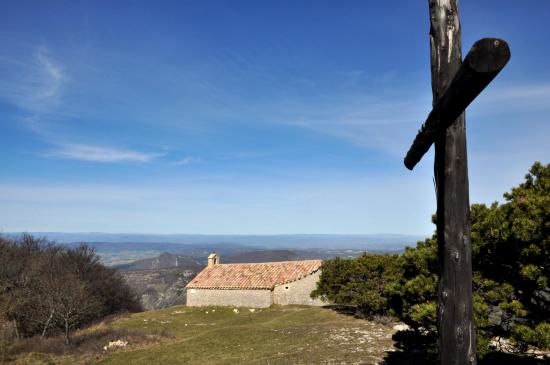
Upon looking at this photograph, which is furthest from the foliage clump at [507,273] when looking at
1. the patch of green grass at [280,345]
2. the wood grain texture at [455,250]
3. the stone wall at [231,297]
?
the stone wall at [231,297]

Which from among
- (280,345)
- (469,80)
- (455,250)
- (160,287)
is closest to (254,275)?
(280,345)

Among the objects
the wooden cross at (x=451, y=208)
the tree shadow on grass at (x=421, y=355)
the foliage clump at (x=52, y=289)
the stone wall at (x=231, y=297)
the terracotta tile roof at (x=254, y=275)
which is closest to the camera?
the wooden cross at (x=451, y=208)

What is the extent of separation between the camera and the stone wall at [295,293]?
40719mm

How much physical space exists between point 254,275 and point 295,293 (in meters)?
5.87

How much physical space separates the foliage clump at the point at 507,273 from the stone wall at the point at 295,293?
27.4 metres

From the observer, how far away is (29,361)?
23.1 m

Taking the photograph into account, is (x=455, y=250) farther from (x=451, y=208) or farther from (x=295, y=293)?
(x=295, y=293)

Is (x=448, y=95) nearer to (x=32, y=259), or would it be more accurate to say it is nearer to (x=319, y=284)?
(x=319, y=284)

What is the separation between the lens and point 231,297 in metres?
42.8

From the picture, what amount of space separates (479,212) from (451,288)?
918cm

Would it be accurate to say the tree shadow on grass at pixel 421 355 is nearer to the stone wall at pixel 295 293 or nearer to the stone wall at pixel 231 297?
the stone wall at pixel 295 293

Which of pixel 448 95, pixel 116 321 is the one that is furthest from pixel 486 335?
pixel 116 321

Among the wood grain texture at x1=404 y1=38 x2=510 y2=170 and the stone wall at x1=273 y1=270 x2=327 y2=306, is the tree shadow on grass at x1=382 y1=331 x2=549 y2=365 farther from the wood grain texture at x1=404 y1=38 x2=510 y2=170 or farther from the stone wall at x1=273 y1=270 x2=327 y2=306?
the stone wall at x1=273 y1=270 x2=327 y2=306

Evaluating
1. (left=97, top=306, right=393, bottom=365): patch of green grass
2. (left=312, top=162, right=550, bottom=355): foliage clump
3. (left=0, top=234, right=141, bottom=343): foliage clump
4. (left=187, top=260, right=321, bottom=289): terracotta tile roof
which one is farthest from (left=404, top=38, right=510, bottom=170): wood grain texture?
(left=187, top=260, right=321, bottom=289): terracotta tile roof
